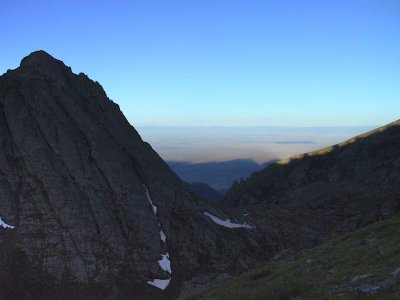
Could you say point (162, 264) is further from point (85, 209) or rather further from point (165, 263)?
point (85, 209)

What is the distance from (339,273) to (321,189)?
330 feet

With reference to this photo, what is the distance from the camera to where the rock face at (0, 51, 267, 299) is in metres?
57.6

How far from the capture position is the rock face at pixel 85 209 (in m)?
57.6

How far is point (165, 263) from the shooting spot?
210ft

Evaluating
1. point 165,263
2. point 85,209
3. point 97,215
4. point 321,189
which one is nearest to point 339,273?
point 165,263

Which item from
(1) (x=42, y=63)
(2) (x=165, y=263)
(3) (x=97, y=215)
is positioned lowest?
(2) (x=165, y=263)

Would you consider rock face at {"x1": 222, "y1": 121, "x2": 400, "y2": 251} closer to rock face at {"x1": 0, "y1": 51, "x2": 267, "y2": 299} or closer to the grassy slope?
rock face at {"x1": 0, "y1": 51, "x2": 267, "y2": 299}

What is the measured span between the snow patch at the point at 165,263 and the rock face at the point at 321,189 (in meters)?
21.1

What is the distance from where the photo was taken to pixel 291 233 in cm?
8306

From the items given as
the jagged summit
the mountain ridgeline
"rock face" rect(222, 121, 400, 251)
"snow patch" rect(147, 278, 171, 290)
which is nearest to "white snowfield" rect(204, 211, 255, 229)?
the mountain ridgeline

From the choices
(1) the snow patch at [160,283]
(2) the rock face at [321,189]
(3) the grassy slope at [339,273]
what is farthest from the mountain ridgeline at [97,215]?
(3) the grassy slope at [339,273]

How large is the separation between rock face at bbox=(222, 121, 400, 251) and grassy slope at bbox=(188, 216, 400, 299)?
40.3 meters

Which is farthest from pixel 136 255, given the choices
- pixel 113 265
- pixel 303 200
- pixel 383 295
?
pixel 303 200

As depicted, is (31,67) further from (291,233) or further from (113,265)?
(291,233)
